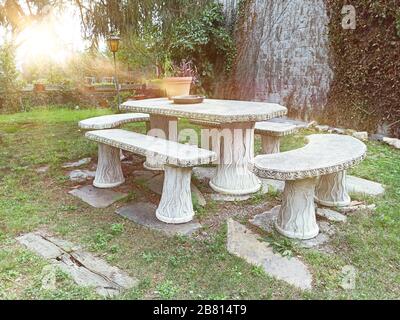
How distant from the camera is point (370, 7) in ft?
13.7

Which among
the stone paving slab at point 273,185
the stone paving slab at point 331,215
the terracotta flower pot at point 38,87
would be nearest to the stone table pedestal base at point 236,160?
the stone paving slab at point 273,185

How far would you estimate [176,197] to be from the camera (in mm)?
2334

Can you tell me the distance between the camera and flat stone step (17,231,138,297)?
1.72 metres

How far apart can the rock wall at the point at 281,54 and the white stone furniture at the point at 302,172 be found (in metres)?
3.09

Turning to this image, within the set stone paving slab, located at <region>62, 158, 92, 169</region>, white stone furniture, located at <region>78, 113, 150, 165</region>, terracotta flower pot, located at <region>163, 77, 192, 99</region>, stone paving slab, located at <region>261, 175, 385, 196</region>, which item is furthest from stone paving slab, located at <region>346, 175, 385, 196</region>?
stone paving slab, located at <region>62, 158, 92, 169</region>

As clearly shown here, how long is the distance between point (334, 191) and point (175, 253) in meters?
1.34

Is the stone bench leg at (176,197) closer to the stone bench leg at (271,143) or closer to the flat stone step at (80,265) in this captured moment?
the flat stone step at (80,265)

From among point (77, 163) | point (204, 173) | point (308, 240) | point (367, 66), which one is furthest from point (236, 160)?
point (367, 66)

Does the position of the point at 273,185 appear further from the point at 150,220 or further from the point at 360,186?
the point at 150,220

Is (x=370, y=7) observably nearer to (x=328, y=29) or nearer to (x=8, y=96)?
(x=328, y=29)

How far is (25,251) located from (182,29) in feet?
16.8

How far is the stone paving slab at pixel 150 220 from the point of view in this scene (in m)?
2.25

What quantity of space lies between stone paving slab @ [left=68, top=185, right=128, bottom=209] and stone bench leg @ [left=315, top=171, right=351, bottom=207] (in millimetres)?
1662

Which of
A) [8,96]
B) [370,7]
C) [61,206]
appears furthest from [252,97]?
[8,96]
